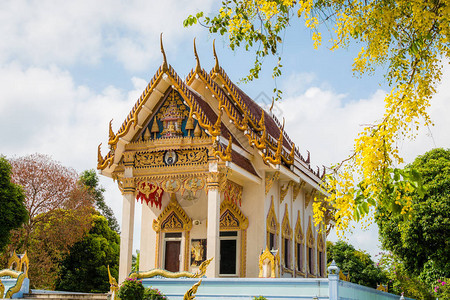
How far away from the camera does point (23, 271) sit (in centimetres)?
1385

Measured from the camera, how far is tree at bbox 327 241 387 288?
3191cm

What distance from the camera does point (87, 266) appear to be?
84.1ft

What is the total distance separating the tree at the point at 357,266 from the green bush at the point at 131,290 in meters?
21.8

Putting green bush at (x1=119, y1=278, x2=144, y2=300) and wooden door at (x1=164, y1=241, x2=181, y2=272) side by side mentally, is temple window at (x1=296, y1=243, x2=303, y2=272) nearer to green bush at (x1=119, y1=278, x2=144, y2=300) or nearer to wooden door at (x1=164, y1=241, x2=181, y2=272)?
wooden door at (x1=164, y1=241, x2=181, y2=272)

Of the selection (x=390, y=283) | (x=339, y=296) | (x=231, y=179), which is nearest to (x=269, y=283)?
(x=339, y=296)

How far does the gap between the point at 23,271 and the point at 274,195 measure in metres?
6.85

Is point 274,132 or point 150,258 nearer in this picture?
point 150,258

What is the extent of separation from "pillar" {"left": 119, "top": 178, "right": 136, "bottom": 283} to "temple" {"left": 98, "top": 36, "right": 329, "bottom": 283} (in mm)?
24

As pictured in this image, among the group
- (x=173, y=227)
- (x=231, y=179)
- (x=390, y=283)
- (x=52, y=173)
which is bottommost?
(x=390, y=283)

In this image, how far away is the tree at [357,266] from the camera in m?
31.9

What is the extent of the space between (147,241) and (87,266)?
10.9 meters

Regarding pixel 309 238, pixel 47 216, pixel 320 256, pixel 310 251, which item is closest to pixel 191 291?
pixel 309 238

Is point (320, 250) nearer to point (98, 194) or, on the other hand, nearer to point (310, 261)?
point (310, 261)

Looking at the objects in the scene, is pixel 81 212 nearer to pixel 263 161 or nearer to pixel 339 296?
pixel 263 161
